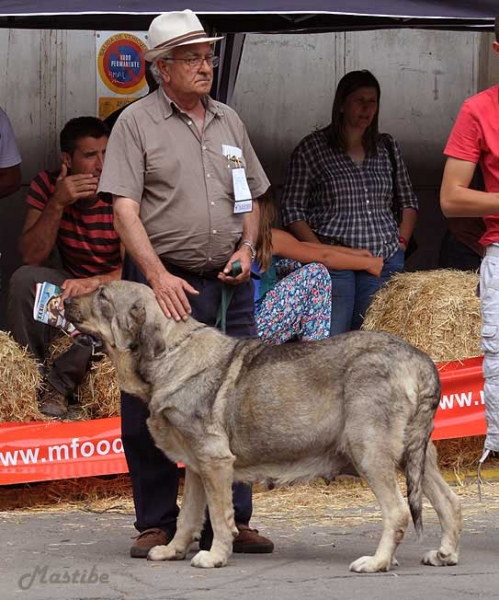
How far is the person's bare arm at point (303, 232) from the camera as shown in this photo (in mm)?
9797

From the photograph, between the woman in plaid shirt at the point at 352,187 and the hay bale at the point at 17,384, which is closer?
→ the hay bale at the point at 17,384

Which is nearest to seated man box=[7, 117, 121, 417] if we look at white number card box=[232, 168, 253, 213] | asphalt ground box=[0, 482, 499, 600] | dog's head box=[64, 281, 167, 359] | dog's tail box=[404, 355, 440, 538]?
asphalt ground box=[0, 482, 499, 600]

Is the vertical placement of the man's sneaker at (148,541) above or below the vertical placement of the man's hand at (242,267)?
below

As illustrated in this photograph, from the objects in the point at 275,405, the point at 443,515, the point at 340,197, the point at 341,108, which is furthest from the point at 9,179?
the point at 443,515

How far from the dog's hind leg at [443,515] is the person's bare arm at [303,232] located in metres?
3.43

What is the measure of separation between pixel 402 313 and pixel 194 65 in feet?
10.5

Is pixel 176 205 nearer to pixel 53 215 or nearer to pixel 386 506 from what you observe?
pixel 386 506

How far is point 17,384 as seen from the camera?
8.38 m

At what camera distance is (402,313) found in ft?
30.6

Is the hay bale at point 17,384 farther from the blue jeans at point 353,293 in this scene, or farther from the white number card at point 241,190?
the white number card at point 241,190

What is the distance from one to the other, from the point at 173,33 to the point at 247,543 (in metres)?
2.52

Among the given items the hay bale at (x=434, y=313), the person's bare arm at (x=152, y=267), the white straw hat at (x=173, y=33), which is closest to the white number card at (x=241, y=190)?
the person's bare arm at (x=152, y=267)

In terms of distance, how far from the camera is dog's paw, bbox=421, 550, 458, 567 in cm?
649

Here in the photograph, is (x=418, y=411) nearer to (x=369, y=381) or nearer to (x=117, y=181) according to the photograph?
(x=369, y=381)
